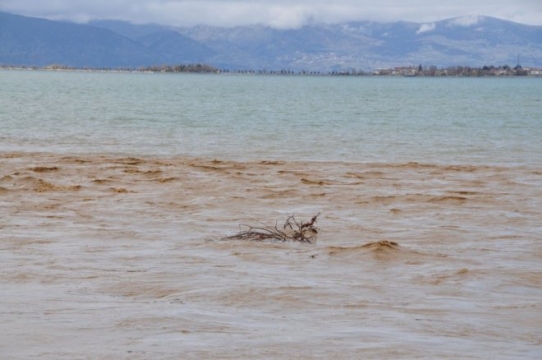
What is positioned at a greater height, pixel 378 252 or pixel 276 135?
pixel 378 252

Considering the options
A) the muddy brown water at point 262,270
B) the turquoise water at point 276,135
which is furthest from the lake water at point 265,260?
the turquoise water at point 276,135

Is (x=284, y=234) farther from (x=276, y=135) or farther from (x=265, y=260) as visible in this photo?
(x=276, y=135)

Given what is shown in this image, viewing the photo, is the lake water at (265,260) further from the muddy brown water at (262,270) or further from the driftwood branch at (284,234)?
the driftwood branch at (284,234)

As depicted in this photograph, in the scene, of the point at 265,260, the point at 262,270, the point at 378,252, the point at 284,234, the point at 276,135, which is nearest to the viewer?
the point at 262,270

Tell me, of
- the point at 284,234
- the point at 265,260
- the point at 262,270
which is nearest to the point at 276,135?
the point at 284,234

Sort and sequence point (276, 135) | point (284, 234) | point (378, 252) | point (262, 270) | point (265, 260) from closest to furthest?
point (262, 270) < point (265, 260) < point (378, 252) < point (284, 234) < point (276, 135)

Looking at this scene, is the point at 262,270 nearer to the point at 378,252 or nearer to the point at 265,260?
the point at 265,260

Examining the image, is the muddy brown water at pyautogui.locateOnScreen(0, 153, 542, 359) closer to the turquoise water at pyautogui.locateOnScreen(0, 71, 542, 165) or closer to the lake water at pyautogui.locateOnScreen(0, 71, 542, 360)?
the lake water at pyautogui.locateOnScreen(0, 71, 542, 360)

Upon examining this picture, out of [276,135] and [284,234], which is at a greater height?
[284,234]

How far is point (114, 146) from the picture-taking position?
25641 millimetres

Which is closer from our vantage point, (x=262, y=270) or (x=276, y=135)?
(x=262, y=270)

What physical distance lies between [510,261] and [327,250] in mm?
1798

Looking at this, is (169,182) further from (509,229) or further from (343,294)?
(343,294)

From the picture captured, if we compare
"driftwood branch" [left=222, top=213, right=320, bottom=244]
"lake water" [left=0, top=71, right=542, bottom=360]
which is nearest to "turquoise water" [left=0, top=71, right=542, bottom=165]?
"lake water" [left=0, top=71, right=542, bottom=360]
